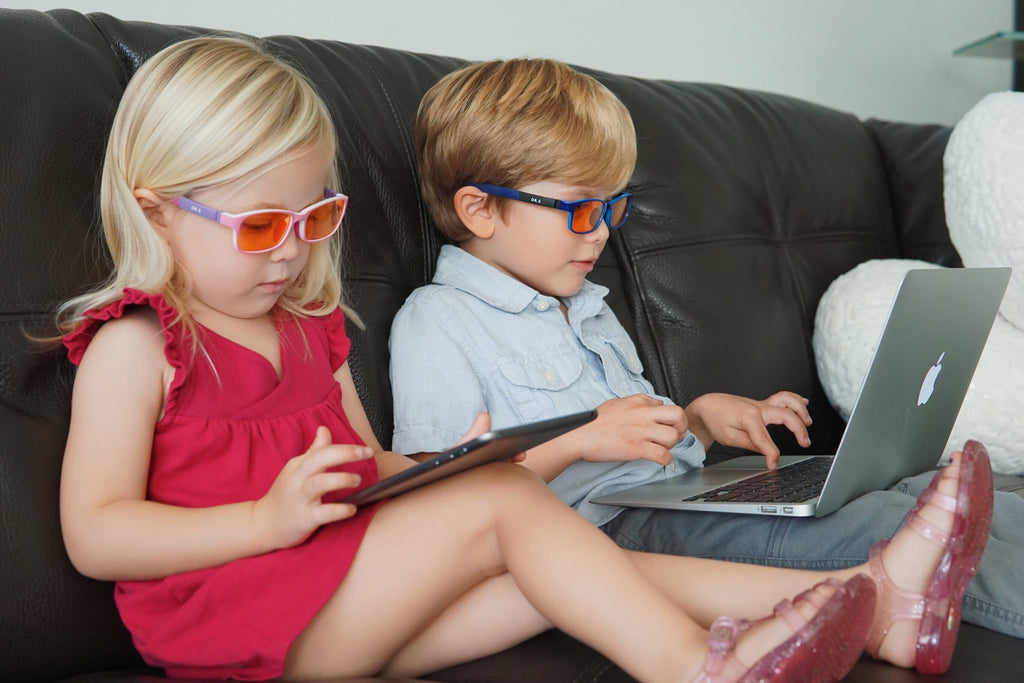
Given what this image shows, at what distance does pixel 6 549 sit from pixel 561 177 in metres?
0.82

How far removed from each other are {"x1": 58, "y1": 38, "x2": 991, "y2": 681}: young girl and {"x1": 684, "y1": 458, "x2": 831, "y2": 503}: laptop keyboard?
15 centimetres

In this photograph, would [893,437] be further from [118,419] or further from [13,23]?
[13,23]

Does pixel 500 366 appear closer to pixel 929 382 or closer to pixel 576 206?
pixel 576 206

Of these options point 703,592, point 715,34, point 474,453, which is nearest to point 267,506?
point 474,453

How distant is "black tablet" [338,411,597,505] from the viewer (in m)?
0.87

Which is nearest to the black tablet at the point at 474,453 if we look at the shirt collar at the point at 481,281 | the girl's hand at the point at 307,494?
the girl's hand at the point at 307,494

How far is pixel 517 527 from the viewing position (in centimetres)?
101

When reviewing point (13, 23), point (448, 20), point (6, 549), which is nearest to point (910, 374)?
point (6, 549)

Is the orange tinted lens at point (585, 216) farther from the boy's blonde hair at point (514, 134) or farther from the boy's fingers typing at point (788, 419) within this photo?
the boy's fingers typing at point (788, 419)

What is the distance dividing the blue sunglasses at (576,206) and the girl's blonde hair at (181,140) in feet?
1.14

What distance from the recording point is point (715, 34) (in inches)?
106

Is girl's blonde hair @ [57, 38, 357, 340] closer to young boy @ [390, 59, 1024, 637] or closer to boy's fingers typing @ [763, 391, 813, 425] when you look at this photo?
young boy @ [390, 59, 1024, 637]

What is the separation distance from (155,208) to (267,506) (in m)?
0.35

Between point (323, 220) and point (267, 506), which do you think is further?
point (323, 220)
